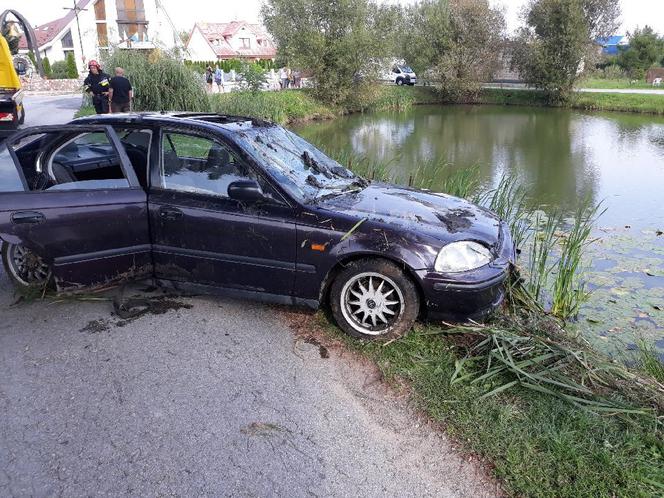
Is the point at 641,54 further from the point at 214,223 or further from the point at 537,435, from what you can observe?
the point at 537,435

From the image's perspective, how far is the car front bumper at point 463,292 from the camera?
3885 mm

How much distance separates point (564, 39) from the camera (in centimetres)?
3641

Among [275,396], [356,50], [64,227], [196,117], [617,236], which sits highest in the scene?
[356,50]

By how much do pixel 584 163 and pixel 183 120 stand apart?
1536 centimetres

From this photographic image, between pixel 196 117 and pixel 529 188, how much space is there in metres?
10.2

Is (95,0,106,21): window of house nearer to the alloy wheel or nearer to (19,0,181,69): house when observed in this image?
(19,0,181,69): house

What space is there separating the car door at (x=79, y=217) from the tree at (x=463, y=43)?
37957 mm

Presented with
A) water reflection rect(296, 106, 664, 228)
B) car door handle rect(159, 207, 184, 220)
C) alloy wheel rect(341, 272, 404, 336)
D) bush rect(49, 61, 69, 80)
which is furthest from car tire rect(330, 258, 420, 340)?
bush rect(49, 61, 69, 80)

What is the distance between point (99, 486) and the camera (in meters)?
2.64

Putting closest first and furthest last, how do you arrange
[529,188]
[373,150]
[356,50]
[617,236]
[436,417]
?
1. [436,417]
2. [617,236]
3. [529,188]
4. [373,150]
5. [356,50]

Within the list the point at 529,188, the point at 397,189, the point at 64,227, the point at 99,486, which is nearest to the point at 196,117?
the point at 64,227

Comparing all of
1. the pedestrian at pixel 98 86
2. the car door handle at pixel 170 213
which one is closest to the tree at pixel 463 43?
the pedestrian at pixel 98 86

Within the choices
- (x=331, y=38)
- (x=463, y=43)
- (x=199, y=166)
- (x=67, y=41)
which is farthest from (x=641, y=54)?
(x=67, y=41)

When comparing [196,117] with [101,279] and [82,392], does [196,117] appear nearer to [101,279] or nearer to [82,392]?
[101,279]
